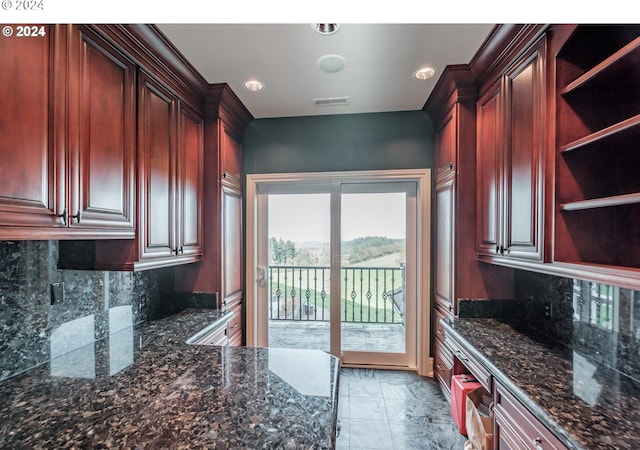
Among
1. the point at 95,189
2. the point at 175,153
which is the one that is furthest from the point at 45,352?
the point at 175,153

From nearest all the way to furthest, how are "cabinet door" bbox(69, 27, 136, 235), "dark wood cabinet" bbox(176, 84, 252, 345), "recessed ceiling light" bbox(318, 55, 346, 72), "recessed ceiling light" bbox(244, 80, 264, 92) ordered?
"cabinet door" bbox(69, 27, 136, 235) → "recessed ceiling light" bbox(318, 55, 346, 72) → "recessed ceiling light" bbox(244, 80, 264, 92) → "dark wood cabinet" bbox(176, 84, 252, 345)

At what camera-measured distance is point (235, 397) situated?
1118 mm

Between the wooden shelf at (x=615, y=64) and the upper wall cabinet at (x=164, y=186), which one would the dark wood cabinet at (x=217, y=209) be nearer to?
the upper wall cabinet at (x=164, y=186)

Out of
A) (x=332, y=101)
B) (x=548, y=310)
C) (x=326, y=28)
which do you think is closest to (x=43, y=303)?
→ (x=326, y=28)

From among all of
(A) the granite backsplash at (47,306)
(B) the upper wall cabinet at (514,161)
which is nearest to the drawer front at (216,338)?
(A) the granite backsplash at (47,306)

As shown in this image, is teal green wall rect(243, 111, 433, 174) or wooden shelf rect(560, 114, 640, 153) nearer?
wooden shelf rect(560, 114, 640, 153)

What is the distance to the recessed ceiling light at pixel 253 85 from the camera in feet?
7.52

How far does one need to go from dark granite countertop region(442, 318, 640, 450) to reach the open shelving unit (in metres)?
0.53

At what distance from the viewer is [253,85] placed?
7.65ft

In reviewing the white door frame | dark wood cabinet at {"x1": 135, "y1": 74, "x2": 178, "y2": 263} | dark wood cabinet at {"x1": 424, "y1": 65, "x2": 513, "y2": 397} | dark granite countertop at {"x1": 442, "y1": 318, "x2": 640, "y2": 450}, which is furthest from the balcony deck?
dark wood cabinet at {"x1": 135, "y1": 74, "x2": 178, "y2": 263}

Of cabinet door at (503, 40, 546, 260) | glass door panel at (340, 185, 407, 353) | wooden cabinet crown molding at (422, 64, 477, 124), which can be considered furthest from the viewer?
glass door panel at (340, 185, 407, 353)

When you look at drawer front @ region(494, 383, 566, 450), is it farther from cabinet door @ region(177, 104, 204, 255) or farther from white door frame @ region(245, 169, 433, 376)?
cabinet door @ region(177, 104, 204, 255)

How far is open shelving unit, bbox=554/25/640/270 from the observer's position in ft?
4.39

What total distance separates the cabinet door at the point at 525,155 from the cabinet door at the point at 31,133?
7.47 ft
